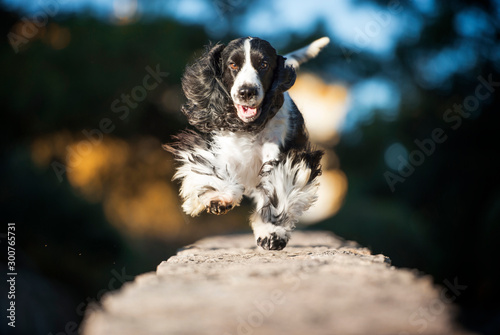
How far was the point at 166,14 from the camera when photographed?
1270 centimetres

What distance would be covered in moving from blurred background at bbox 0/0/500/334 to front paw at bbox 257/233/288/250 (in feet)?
14.7

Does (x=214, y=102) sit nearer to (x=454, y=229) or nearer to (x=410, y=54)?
(x=454, y=229)

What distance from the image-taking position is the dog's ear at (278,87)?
3.60 m

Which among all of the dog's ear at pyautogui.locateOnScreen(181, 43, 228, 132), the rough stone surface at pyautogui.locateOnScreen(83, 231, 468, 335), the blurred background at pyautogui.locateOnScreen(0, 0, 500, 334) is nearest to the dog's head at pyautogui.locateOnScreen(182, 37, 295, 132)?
the dog's ear at pyautogui.locateOnScreen(181, 43, 228, 132)

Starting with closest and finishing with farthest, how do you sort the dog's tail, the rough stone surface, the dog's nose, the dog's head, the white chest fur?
the rough stone surface → the dog's nose → the dog's head → the white chest fur → the dog's tail

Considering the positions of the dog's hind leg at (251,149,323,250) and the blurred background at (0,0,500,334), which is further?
the blurred background at (0,0,500,334)

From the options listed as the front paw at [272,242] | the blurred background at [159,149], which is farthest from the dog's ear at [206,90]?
the blurred background at [159,149]

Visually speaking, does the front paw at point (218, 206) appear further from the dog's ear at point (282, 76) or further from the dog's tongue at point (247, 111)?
the dog's ear at point (282, 76)

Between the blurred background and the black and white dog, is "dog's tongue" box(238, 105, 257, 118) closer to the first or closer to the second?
the black and white dog

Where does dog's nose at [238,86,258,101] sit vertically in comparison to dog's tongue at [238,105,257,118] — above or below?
above

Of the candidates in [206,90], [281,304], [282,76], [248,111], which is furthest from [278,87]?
[281,304]

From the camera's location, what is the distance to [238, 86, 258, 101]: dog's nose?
133 inches

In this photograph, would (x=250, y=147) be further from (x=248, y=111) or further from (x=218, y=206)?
(x=218, y=206)

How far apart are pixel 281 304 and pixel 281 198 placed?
6.23 ft
